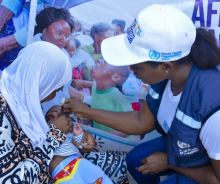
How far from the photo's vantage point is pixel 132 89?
1938 millimetres

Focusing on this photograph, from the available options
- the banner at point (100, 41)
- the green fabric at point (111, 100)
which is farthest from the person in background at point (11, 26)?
the green fabric at point (111, 100)

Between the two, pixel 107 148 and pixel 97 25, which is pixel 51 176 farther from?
pixel 97 25

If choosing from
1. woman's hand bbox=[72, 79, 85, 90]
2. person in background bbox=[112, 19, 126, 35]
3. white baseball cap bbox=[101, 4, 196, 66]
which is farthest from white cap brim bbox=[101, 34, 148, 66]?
woman's hand bbox=[72, 79, 85, 90]

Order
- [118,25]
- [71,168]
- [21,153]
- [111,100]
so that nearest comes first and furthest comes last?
[21,153], [71,168], [118,25], [111,100]

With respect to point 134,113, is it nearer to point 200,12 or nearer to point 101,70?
point 101,70

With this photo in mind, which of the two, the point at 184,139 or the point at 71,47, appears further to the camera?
the point at 71,47

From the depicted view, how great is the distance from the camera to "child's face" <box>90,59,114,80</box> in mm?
1932

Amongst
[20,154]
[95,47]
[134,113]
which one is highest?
[95,47]

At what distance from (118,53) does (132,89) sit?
2.52ft

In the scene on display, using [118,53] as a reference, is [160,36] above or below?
above

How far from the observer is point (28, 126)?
49.4 inches

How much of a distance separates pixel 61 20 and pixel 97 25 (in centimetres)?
32

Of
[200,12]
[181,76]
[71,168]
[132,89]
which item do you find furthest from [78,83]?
[200,12]

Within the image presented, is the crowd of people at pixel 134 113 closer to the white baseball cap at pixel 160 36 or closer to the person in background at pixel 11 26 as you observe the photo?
the white baseball cap at pixel 160 36
